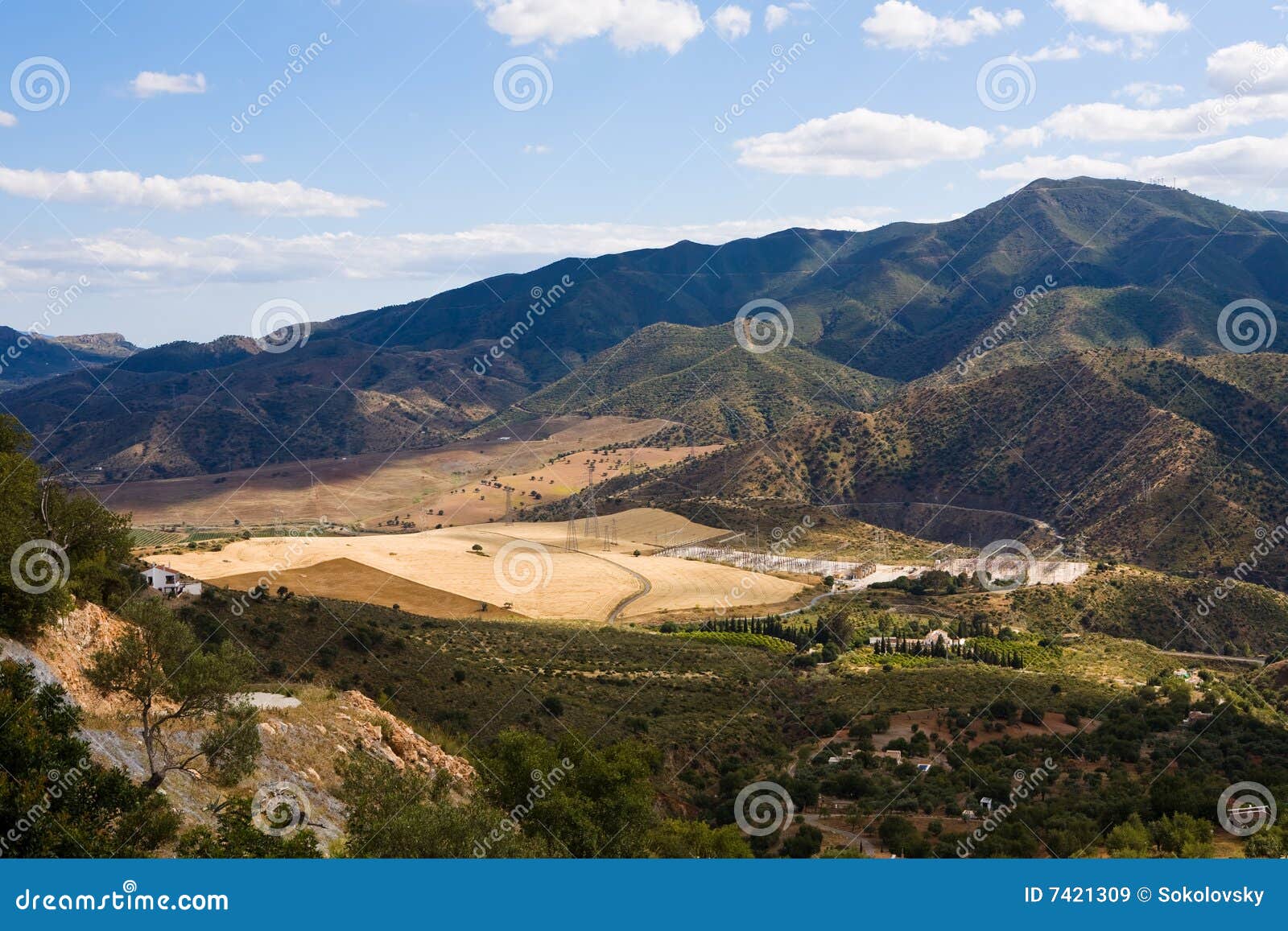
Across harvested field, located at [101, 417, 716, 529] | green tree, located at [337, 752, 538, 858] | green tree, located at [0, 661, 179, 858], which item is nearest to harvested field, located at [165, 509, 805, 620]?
harvested field, located at [101, 417, 716, 529]

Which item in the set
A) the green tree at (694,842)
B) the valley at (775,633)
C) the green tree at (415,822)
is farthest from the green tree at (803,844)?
the green tree at (415,822)

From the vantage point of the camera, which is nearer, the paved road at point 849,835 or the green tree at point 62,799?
the green tree at point 62,799

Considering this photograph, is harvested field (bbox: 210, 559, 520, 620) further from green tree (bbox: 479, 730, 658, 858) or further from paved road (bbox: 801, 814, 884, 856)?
green tree (bbox: 479, 730, 658, 858)

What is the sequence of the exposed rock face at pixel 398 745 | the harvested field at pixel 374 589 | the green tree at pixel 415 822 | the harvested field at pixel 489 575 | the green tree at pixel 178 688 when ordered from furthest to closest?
1. the harvested field at pixel 489 575
2. the harvested field at pixel 374 589
3. the exposed rock face at pixel 398 745
4. the green tree at pixel 178 688
5. the green tree at pixel 415 822

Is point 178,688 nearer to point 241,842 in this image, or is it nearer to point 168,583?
point 241,842

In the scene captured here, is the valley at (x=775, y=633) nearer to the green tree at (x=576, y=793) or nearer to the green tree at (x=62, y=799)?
the green tree at (x=576, y=793)

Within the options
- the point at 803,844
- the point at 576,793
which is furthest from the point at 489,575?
the point at 576,793
